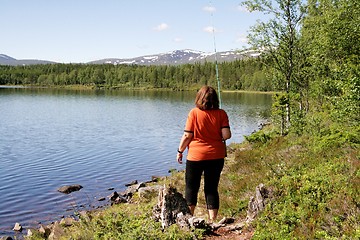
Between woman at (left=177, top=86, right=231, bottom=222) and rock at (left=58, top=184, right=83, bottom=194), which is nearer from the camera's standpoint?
woman at (left=177, top=86, right=231, bottom=222)

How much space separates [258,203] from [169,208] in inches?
68.0

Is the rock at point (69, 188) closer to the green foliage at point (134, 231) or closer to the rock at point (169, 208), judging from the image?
the green foliage at point (134, 231)

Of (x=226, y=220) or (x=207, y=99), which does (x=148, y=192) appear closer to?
(x=226, y=220)

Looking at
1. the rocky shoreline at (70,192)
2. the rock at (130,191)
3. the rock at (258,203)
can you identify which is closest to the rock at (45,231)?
the rocky shoreline at (70,192)

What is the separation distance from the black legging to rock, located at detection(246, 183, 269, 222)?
795 mm

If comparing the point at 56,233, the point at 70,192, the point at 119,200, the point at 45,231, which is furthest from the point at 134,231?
the point at 70,192

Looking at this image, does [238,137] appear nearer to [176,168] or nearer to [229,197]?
[176,168]

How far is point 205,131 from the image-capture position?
23.9 feet

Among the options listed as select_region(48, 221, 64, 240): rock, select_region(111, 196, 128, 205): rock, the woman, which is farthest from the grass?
select_region(111, 196, 128, 205): rock

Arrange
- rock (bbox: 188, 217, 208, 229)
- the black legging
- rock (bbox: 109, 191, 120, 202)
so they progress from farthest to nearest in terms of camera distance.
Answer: rock (bbox: 109, 191, 120, 202) → the black legging → rock (bbox: 188, 217, 208, 229)

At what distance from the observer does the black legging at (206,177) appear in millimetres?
7348

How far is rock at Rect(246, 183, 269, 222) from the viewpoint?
23.1ft

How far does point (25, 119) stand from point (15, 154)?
970 inches

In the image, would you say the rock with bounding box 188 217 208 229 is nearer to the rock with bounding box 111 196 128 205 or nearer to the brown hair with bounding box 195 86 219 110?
the brown hair with bounding box 195 86 219 110
